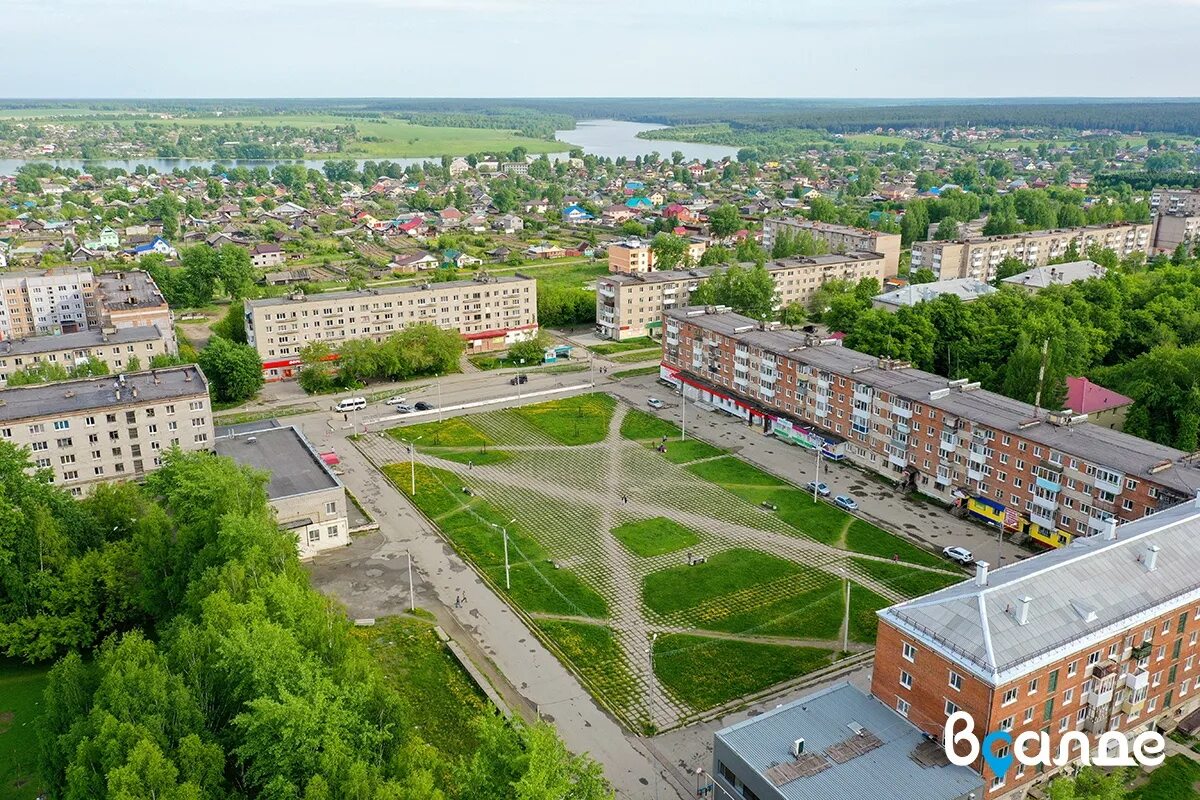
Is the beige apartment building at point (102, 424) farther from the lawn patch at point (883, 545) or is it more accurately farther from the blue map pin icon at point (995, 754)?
the blue map pin icon at point (995, 754)

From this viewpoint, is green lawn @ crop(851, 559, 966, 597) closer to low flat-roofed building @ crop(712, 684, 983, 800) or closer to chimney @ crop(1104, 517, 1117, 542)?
chimney @ crop(1104, 517, 1117, 542)

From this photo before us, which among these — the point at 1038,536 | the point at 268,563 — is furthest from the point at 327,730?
the point at 1038,536

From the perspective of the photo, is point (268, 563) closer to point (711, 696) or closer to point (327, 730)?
point (327, 730)

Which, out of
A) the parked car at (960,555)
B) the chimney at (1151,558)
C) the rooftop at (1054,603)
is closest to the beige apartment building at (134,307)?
the parked car at (960,555)

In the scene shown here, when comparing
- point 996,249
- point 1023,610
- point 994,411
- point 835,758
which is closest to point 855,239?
point 996,249

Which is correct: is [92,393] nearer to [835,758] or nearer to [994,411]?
[835,758]

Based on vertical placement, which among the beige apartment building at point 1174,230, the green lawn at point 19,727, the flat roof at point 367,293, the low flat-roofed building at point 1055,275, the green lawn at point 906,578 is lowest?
the green lawn at point 19,727
